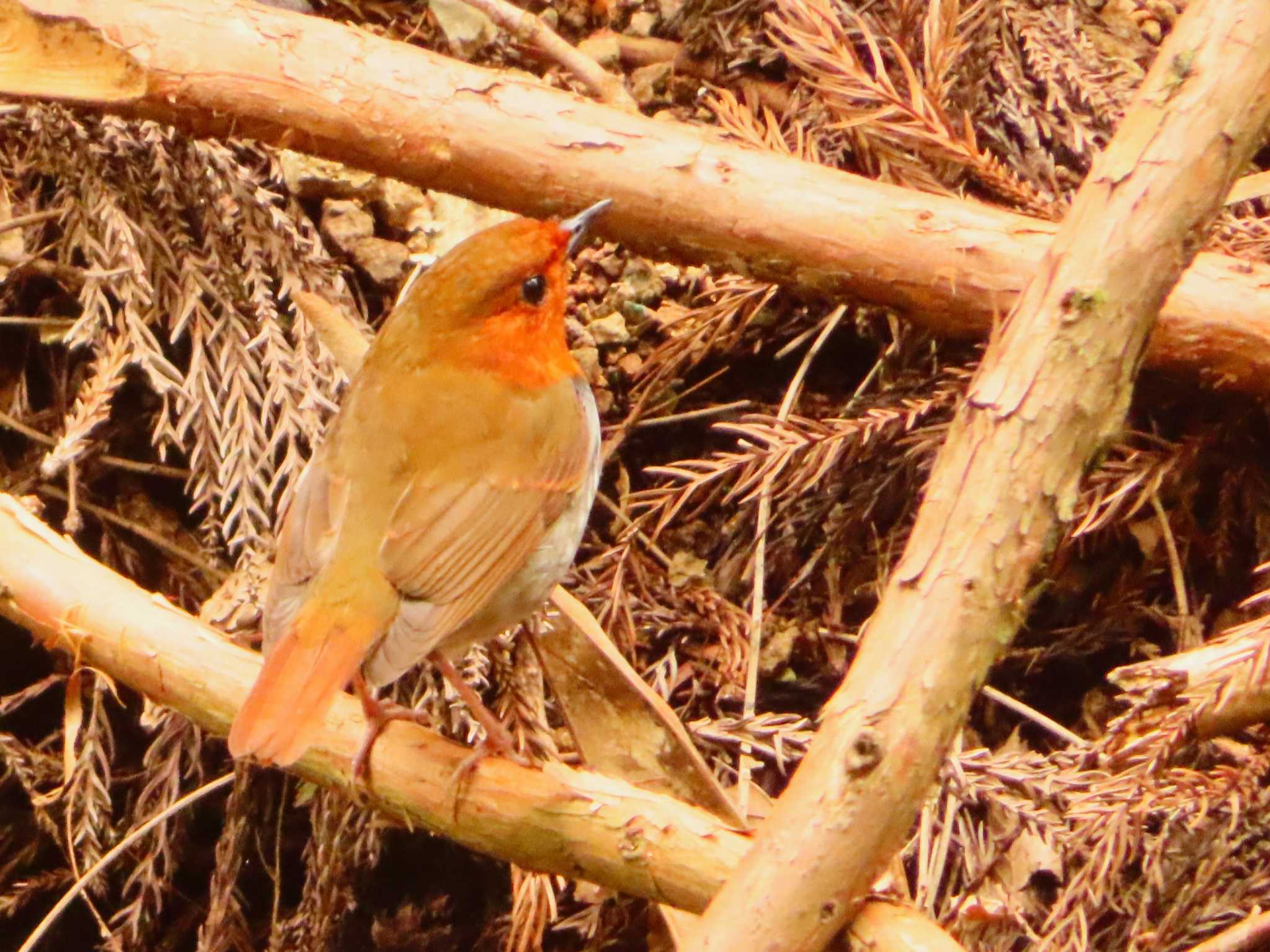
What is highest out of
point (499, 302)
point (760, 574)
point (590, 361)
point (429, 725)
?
point (499, 302)

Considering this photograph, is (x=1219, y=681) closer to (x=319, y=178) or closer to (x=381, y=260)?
(x=381, y=260)

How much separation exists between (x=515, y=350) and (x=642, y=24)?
123 cm

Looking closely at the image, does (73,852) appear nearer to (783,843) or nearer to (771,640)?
(771,640)

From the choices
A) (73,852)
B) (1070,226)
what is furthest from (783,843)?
(73,852)

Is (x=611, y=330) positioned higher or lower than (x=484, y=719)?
higher

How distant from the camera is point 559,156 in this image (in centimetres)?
272

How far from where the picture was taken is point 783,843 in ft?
5.71

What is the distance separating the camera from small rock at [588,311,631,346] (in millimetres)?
3223

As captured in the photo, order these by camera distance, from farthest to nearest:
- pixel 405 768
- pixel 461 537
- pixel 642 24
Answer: pixel 642 24 < pixel 461 537 < pixel 405 768

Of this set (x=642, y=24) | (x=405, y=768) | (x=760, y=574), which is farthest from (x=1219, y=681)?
(x=642, y=24)

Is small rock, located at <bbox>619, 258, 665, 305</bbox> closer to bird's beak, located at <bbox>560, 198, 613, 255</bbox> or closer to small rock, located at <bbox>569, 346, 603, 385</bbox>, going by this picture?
small rock, located at <bbox>569, 346, 603, 385</bbox>

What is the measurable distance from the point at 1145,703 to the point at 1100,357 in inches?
21.7

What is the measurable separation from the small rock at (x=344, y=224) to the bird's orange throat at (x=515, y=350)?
0.57 m

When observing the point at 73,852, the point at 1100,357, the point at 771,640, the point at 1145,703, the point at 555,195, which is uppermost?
the point at 1100,357
